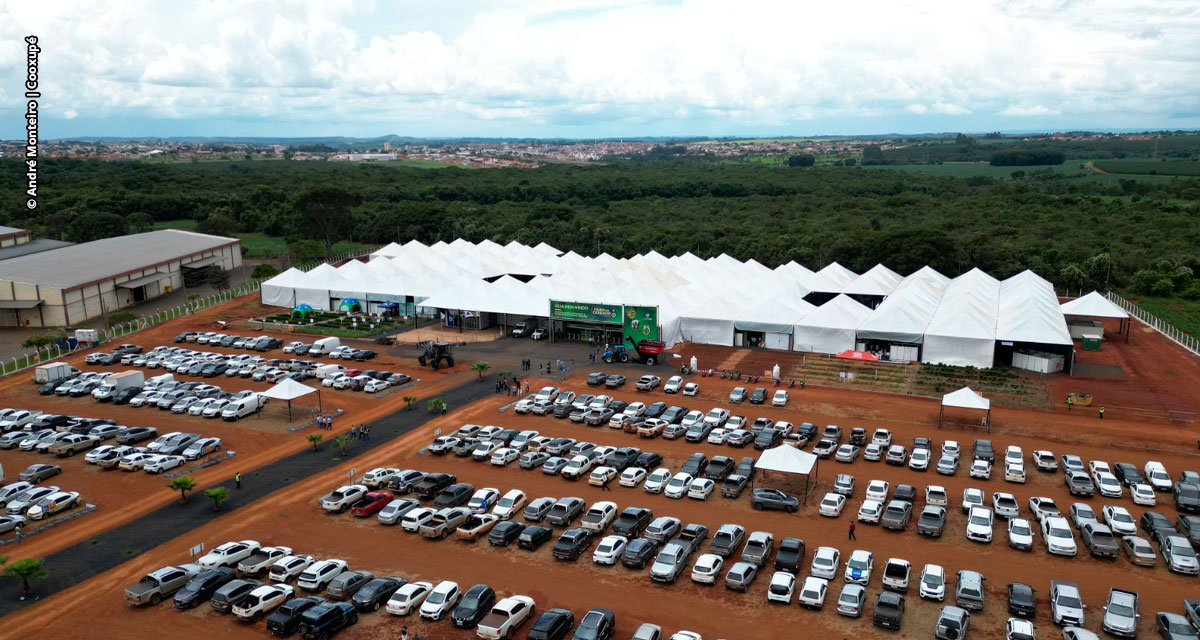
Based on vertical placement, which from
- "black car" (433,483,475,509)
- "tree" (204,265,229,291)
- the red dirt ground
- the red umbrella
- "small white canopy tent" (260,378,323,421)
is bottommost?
the red dirt ground

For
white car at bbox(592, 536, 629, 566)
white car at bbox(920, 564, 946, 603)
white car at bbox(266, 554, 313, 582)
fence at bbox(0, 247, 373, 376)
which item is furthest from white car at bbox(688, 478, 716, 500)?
fence at bbox(0, 247, 373, 376)

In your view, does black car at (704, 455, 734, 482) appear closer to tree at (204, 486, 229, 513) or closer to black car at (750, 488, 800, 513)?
black car at (750, 488, 800, 513)

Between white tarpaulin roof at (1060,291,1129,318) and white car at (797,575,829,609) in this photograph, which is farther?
white tarpaulin roof at (1060,291,1129,318)

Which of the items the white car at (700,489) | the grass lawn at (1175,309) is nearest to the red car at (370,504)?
the white car at (700,489)

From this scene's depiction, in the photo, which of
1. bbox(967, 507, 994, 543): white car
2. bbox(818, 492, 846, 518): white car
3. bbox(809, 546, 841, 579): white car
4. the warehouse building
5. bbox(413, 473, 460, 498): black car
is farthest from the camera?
the warehouse building

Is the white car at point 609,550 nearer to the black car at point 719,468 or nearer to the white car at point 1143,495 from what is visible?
the black car at point 719,468

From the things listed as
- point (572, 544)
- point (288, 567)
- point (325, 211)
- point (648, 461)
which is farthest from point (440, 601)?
Answer: point (325, 211)
